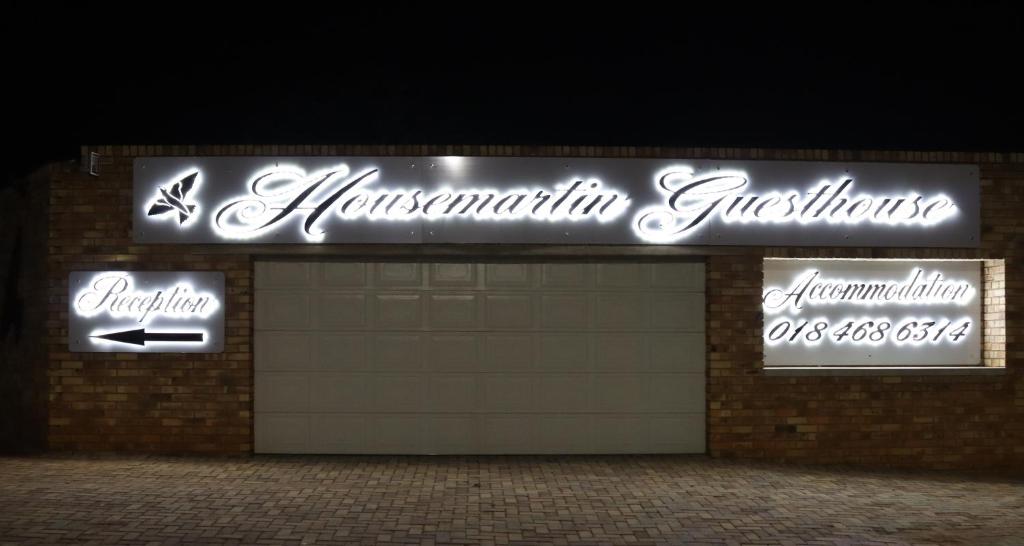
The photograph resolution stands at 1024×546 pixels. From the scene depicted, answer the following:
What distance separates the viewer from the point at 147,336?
9938mm

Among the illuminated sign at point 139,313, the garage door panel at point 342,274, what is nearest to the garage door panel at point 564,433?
the garage door panel at point 342,274

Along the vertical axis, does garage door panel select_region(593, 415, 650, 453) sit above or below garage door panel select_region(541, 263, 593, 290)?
below

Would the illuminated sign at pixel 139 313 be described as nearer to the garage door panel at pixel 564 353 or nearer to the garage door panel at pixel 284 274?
the garage door panel at pixel 284 274

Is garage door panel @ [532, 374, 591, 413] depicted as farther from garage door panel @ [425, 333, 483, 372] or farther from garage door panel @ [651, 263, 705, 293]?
garage door panel @ [651, 263, 705, 293]

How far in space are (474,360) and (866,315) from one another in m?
4.50

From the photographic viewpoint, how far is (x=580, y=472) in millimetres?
9281

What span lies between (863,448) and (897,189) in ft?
9.56

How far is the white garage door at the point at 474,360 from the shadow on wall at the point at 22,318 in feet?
7.82

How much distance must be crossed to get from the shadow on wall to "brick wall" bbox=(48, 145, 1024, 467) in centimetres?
18

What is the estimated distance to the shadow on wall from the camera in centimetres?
998

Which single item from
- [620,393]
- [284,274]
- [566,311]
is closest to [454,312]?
[566,311]

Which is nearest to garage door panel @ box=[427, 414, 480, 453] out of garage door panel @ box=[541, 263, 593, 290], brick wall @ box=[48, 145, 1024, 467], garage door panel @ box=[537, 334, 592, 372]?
garage door panel @ box=[537, 334, 592, 372]

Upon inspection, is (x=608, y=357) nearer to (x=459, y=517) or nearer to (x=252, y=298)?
(x=459, y=517)

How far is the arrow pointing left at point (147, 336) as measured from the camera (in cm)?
993
